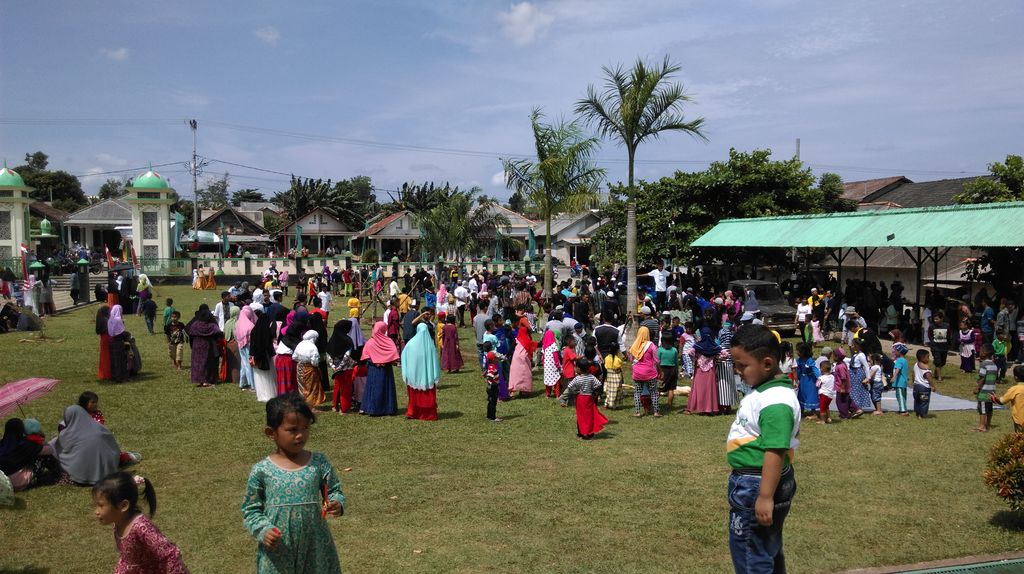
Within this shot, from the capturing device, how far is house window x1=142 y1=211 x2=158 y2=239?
133 feet

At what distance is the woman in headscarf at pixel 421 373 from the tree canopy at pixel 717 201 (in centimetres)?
1952

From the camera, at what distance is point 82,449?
785cm

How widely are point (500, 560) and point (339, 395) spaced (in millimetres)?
6010

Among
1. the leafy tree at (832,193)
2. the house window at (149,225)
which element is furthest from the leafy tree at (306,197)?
the leafy tree at (832,193)

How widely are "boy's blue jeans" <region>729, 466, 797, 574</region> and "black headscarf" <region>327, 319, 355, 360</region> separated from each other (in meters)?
7.83

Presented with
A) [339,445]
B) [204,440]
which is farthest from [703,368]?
[204,440]

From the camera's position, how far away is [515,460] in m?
8.80

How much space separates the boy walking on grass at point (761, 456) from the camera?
3654 mm

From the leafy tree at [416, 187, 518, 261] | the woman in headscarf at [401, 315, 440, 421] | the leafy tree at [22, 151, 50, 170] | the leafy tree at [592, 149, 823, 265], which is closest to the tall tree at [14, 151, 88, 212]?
the leafy tree at [22, 151, 50, 170]

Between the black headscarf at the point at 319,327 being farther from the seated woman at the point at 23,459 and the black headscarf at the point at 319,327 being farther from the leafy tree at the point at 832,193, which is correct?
the leafy tree at the point at 832,193

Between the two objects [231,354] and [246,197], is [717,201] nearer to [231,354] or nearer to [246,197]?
[231,354]

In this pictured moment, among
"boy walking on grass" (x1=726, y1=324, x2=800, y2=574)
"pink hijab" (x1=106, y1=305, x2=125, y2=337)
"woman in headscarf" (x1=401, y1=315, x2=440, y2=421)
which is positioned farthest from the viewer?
"pink hijab" (x1=106, y1=305, x2=125, y2=337)

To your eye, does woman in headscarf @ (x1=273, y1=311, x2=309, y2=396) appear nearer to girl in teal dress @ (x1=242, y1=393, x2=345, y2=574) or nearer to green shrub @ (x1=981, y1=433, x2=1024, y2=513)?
girl in teal dress @ (x1=242, y1=393, x2=345, y2=574)

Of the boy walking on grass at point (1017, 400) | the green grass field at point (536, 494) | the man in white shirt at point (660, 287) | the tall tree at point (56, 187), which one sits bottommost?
the green grass field at point (536, 494)
